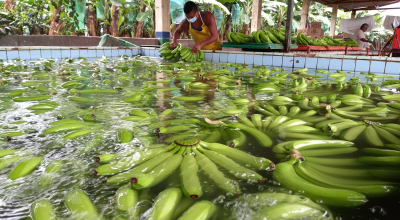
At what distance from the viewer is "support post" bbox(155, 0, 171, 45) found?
7.36 metres

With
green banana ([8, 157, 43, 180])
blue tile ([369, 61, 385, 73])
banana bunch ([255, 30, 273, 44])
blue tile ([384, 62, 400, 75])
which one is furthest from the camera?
banana bunch ([255, 30, 273, 44])

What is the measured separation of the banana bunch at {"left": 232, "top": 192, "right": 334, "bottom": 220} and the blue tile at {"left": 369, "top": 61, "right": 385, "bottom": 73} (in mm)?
3986

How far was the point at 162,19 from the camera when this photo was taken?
7578 millimetres

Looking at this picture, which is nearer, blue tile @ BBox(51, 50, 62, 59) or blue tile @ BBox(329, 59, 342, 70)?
blue tile @ BBox(329, 59, 342, 70)

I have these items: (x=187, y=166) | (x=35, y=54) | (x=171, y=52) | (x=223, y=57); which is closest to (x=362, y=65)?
(x=223, y=57)

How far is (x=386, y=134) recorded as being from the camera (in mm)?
1346

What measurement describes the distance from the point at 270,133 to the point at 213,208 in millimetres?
734

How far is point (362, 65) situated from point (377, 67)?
0.65ft

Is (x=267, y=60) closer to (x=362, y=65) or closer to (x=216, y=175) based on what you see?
(x=362, y=65)

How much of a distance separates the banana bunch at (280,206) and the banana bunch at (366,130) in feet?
2.25

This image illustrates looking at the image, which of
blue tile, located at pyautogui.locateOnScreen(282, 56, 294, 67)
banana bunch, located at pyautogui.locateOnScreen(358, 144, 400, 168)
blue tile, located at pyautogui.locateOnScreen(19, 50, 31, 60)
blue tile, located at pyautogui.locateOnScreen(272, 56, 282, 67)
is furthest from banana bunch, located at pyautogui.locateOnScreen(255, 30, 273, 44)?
blue tile, located at pyautogui.locateOnScreen(19, 50, 31, 60)

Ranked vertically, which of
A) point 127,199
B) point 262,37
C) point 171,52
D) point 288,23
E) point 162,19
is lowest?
point 127,199

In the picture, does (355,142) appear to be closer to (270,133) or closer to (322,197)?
(270,133)

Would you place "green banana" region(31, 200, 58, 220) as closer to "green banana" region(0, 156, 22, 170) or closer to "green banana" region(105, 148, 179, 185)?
"green banana" region(105, 148, 179, 185)
